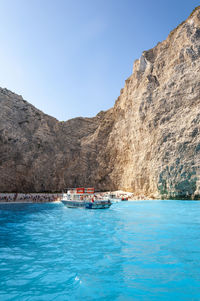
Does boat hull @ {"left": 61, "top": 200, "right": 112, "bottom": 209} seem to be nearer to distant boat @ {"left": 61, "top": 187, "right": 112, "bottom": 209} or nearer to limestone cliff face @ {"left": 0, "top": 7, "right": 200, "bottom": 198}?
distant boat @ {"left": 61, "top": 187, "right": 112, "bottom": 209}

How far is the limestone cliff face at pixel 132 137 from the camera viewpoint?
160ft

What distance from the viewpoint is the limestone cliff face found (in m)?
48.8

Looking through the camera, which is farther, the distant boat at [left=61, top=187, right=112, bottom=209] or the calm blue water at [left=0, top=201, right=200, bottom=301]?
the distant boat at [left=61, top=187, right=112, bottom=209]

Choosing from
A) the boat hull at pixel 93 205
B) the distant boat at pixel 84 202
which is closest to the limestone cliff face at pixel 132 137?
the boat hull at pixel 93 205

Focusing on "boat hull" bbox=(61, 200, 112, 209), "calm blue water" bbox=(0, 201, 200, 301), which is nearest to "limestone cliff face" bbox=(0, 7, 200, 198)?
"boat hull" bbox=(61, 200, 112, 209)

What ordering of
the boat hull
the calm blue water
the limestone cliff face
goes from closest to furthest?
the calm blue water < the boat hull < the limestone cliff face

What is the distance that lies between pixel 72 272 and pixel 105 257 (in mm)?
2058

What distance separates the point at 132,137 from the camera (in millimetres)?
64438

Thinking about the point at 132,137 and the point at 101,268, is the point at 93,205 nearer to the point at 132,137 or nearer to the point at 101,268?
the point at 101,268

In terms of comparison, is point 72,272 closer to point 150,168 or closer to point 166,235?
point 166,235

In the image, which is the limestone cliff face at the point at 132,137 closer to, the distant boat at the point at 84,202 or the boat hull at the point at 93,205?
the boat hull at the point at 93,205

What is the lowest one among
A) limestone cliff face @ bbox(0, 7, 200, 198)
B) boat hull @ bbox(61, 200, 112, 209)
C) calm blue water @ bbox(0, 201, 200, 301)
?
boat hull @ bbox(61, 200, 112, 209)

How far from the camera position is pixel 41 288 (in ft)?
21.3

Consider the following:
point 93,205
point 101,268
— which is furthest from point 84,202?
point 101,268
